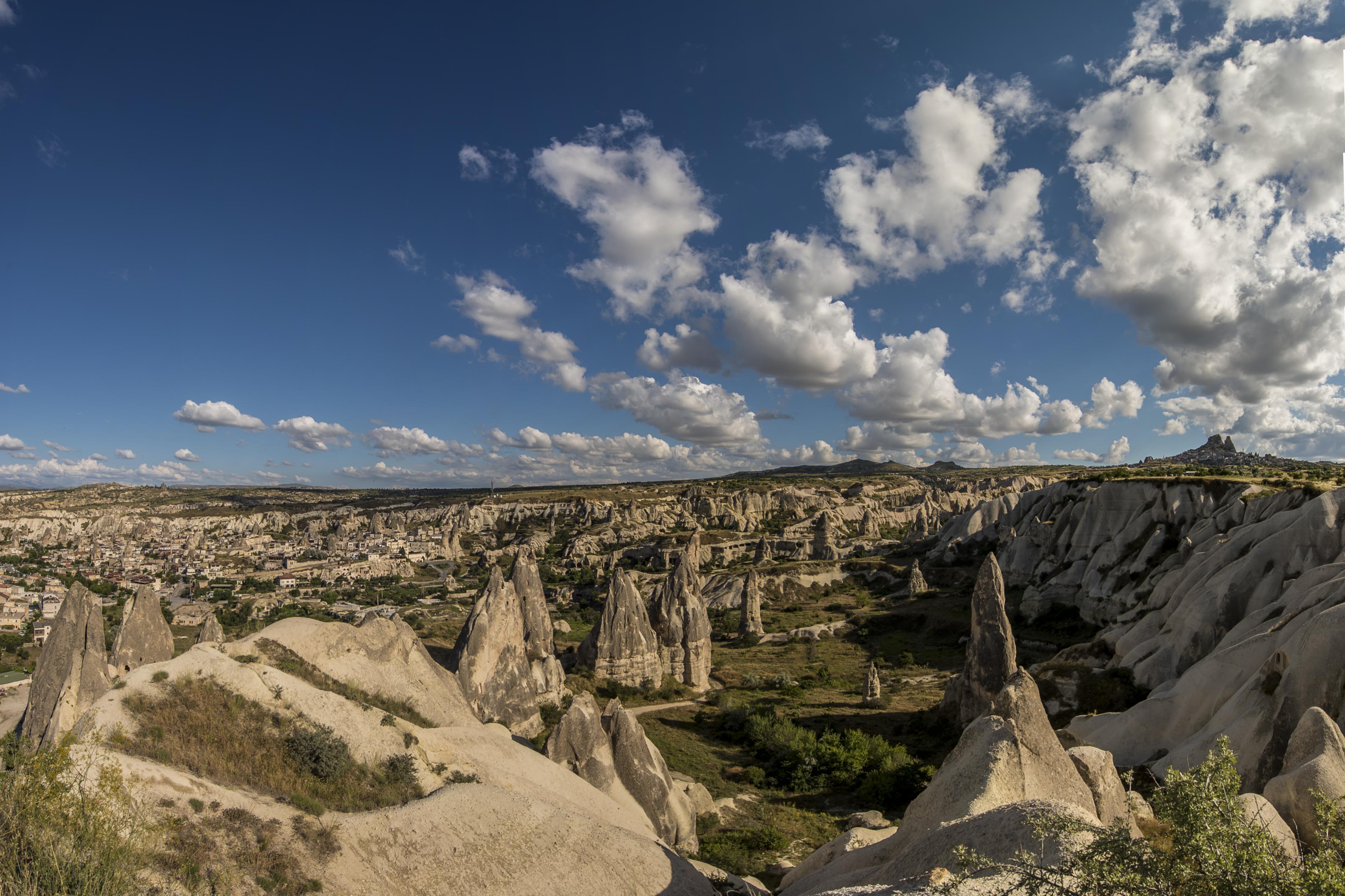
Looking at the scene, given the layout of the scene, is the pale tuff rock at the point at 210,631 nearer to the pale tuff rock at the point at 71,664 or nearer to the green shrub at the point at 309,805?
the pale tuff rock at the point at 71,664

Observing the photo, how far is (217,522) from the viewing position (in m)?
162

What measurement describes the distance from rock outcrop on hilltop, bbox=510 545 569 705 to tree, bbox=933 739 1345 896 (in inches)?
997

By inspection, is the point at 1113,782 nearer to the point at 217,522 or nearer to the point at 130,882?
the point at 130,882

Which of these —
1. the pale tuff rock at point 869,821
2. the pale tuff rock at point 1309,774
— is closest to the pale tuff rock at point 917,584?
the pale tuff rock at point 869,821

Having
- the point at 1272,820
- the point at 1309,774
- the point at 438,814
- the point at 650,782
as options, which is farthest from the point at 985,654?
the point at 438,814

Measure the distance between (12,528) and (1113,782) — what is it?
662 feet

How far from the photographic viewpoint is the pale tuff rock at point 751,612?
52000 millimetres

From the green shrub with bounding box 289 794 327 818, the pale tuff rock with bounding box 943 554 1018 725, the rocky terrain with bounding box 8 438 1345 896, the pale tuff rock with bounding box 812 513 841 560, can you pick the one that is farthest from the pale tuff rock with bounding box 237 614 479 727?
the pale tuff rock with bounding box 812 513 841 560

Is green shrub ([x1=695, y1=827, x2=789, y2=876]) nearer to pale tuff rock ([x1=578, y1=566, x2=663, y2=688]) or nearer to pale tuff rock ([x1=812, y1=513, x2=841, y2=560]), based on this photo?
pale tuff rock ([x1=578, y1=566, x2=663, y2=688])

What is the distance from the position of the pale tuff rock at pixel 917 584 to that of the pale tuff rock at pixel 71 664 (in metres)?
61.5

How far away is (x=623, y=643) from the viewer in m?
35.1

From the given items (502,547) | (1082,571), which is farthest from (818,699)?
(502,547)

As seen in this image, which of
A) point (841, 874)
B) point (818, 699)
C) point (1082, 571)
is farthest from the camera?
point (1082, 571)

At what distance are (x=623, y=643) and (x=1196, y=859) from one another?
32.3 meters
